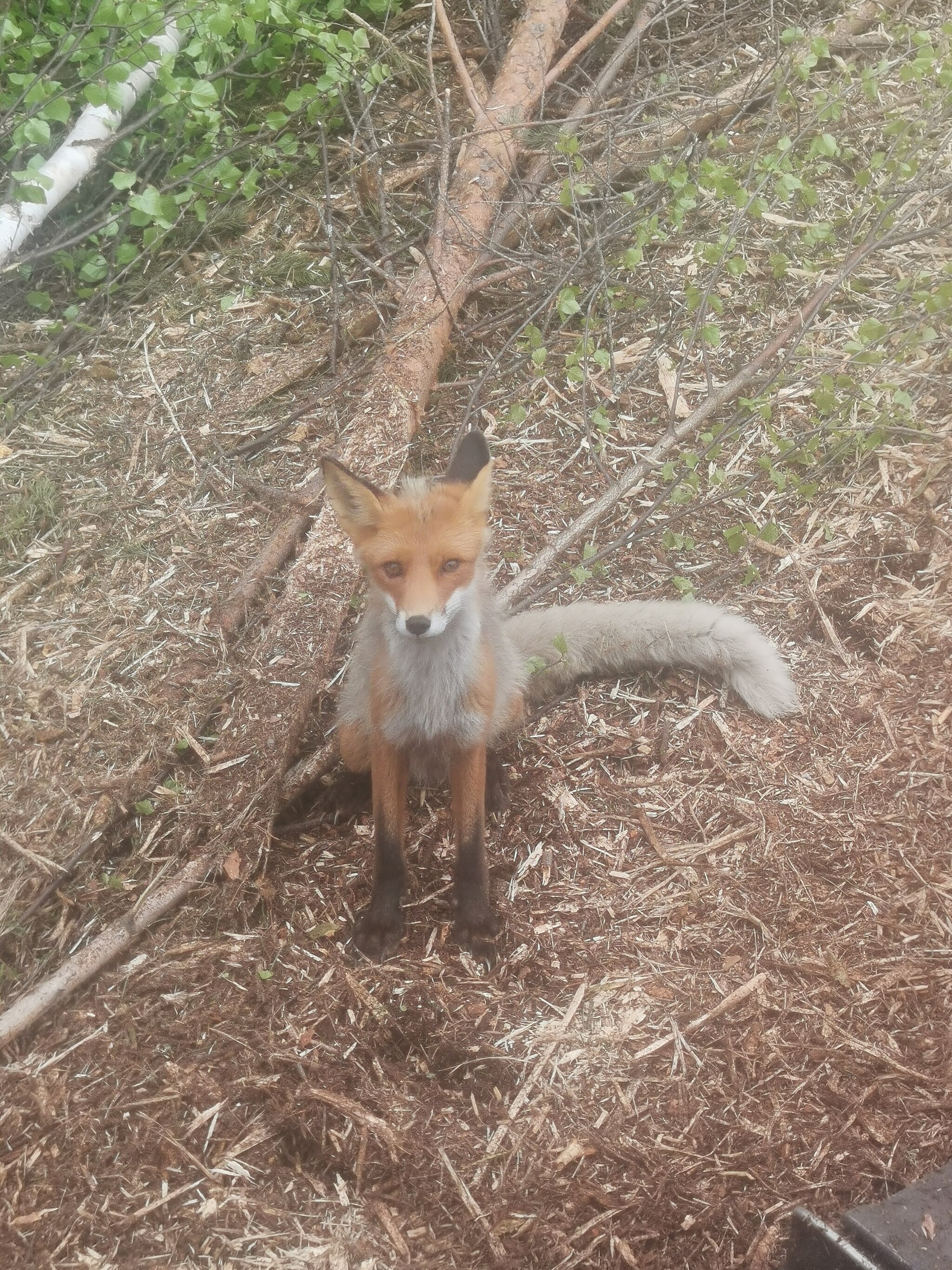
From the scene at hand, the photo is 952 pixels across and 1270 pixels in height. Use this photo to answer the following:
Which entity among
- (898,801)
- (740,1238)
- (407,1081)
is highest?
(407,1081)

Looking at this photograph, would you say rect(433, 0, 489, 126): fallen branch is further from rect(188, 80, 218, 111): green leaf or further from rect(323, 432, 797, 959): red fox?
rect(323, 432, 797, 959): red fox

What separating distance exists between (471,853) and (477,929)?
222mm

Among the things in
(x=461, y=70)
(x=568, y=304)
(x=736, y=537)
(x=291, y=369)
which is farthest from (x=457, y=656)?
(x=461, y=70)

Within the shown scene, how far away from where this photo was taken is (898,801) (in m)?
3.12

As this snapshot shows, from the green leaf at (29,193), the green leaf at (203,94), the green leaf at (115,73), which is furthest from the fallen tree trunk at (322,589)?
the green leaf at (29,193)

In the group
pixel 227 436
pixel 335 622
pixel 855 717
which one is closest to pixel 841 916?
pixel 855 717

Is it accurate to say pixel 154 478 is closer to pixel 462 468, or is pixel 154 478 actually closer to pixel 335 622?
pixel 335 622

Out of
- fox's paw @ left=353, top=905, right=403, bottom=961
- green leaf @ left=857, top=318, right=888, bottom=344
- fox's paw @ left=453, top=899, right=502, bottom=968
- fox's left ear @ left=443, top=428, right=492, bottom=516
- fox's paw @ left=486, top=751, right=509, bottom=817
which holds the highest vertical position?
fox's left ear @ left=443, top=428, right=492, bottom=516

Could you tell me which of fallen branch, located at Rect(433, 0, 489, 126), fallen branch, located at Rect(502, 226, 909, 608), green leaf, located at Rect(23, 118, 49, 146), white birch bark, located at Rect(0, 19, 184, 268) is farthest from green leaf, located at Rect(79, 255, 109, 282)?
fallen branch, located at Rect(502, 226, 909, 608)

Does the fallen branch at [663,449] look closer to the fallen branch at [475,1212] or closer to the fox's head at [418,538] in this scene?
the fox's head at [418,538]

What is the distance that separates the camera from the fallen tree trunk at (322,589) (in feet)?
10.1

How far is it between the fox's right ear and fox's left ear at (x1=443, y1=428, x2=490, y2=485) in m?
0.26

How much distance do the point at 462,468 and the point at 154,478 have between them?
212 cm

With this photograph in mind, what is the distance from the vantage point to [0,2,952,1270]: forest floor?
2.38m
